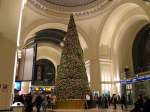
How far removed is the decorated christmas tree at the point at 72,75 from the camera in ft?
39.3

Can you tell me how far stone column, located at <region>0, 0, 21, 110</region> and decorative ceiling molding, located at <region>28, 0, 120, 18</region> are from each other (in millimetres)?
11887

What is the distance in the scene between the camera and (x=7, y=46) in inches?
207

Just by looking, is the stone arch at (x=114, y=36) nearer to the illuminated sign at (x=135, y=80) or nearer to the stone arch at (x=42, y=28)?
the illuminated sign at (x=135, y=80)

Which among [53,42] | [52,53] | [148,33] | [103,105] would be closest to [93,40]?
[148,33]

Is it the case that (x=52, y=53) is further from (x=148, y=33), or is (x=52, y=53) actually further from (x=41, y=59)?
(x=148, y=33)

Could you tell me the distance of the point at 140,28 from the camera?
1752 cm

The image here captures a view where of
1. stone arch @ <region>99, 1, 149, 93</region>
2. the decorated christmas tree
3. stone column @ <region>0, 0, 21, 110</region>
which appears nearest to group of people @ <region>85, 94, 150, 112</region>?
the decorated christmas tree

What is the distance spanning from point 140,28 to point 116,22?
249cm

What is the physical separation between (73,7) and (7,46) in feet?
47.3

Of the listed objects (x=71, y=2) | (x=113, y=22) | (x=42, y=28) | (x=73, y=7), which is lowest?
(x=42, y=28)

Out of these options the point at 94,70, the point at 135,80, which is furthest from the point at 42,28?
the point at 135,80

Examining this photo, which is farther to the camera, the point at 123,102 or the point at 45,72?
the point at 45,72

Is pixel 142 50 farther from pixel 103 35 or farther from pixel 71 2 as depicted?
pixel 71 2

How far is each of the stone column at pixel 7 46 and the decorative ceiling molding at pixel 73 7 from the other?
39.0 ft
